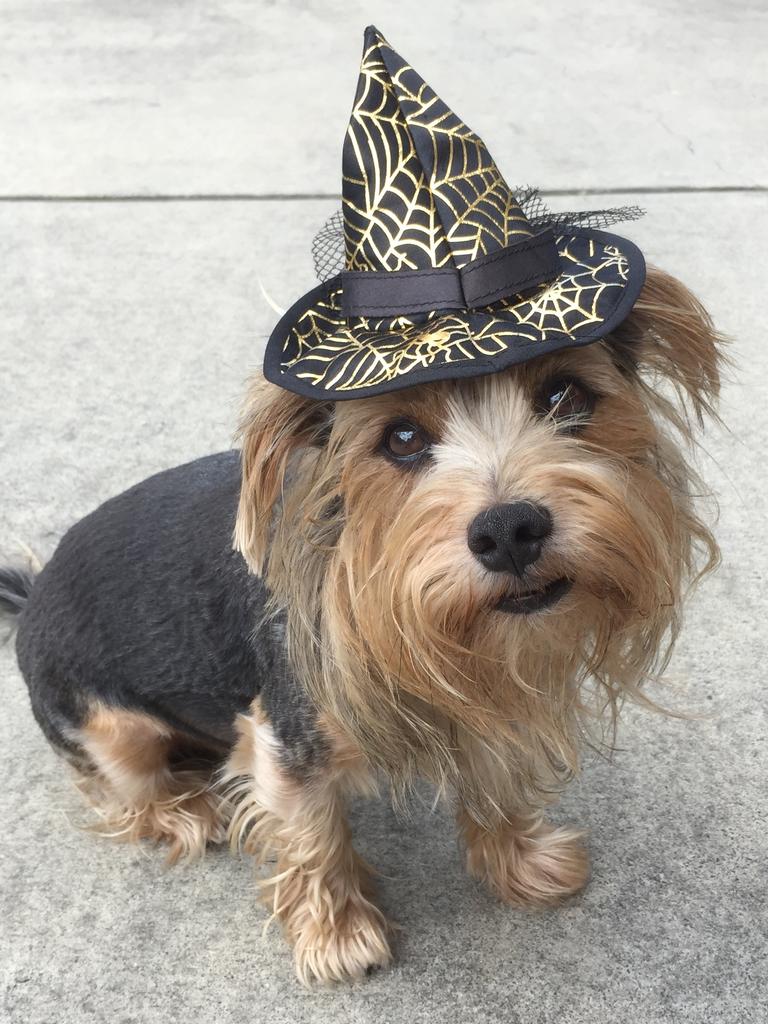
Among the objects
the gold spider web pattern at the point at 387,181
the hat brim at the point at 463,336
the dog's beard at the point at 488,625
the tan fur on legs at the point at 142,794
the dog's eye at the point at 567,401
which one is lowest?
the tan fur on legs at the point at 142,794

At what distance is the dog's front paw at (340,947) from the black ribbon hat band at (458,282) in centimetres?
129

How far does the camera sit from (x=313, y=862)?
235 centimetres

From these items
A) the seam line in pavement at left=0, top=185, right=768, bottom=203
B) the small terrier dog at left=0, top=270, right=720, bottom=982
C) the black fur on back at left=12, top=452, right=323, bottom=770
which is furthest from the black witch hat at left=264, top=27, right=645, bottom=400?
the seam line in pavement at left=0, top=185, right=768, bottom=203

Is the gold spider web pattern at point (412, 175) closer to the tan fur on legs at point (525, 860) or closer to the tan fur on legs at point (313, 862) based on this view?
the tan fur on legs at point (313, 862)

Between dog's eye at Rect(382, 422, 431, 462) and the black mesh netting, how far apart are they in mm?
286

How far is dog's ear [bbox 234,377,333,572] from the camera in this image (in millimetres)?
1807

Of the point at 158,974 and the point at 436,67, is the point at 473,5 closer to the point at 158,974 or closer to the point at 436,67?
the point at 436,67

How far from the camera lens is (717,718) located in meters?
2.72

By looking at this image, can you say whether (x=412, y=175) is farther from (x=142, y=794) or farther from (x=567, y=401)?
(x=142, y=794)

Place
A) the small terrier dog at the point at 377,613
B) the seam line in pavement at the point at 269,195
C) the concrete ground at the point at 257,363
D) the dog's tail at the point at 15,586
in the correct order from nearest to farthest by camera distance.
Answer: the small terrier dog at the point at 377,613, the concrete ground at the point at 257,363, the dog's tail at the point at 15,586, the seam line in pavement at the point at 269,195

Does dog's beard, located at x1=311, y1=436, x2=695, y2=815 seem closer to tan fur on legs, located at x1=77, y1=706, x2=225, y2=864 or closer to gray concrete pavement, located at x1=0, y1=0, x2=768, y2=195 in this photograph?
tan fur on legs, located at x1=77, y1=706, x2=225, y2=864

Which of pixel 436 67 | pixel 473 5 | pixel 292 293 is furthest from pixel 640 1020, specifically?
pixel 473 5

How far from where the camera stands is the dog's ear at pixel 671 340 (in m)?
1.79

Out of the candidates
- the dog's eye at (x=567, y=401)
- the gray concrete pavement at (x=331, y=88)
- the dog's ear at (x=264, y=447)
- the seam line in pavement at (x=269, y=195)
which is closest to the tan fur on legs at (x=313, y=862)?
the dog's ear at (x=264, y=447)
